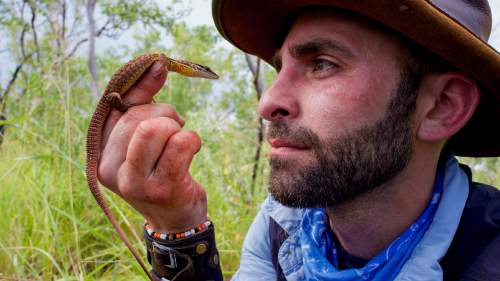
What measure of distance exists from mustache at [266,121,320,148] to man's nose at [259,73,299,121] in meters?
0.04

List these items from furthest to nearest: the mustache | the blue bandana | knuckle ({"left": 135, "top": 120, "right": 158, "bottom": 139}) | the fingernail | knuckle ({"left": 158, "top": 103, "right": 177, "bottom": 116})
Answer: the blue bandana, the mustache, the fingernail, knuckle ({"left": 158, "top": 103, "right": 177, "bottom": 116}), knuckle ({"left": 135, "top": 120, "right": 158, "bottom": 139})

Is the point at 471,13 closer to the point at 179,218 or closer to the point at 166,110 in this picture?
the point at 166,110

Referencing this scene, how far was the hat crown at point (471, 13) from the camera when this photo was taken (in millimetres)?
1834

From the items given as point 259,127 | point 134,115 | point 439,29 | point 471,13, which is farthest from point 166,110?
point 259,127

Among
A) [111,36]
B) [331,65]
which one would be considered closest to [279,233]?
[331,65]

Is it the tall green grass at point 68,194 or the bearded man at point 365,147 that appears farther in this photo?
the tall green grass at point 68,194

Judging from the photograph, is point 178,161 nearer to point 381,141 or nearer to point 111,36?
point 381,141

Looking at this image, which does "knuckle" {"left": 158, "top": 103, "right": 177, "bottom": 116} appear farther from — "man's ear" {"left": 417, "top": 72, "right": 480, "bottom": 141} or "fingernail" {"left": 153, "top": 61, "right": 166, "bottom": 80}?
"man's ear" {"left": 417, "top": 72, "right": 480, "bottom": 141}

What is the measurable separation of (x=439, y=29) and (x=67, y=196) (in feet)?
10.7

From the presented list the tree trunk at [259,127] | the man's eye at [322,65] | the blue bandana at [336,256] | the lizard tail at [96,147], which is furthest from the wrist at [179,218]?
the tree trunk at [259,127]

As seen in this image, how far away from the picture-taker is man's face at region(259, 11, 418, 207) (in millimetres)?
1969

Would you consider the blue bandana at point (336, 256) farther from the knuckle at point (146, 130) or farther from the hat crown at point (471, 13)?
the knuckle at point (146, 130)

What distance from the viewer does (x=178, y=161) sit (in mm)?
1691

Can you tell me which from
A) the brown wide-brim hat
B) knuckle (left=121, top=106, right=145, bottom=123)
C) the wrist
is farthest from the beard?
knuckle (left=121, top=106, right=145, bottom=123)
